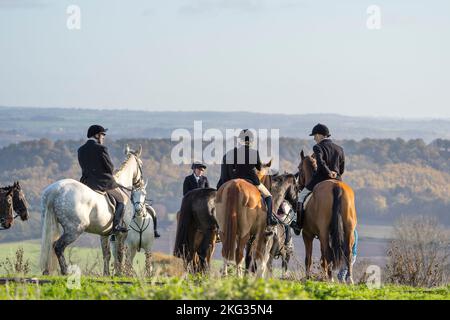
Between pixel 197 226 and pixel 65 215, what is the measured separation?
82.4 inches

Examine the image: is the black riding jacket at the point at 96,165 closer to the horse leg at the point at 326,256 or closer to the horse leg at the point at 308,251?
the horse leg at the point at 308,251

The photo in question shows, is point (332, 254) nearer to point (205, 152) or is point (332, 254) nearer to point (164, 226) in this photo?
point (164, 226)

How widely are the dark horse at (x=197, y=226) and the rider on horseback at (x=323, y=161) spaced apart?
1378 millimetres

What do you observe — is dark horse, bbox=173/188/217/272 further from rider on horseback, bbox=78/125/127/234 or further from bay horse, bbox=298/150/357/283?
bay horse, bbox=298/150/357/283

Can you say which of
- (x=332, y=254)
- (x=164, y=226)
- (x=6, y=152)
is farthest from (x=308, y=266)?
(x=6, y=152)

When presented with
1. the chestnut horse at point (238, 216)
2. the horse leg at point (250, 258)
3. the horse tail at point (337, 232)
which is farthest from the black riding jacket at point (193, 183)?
the horse tail at point (337, 232)

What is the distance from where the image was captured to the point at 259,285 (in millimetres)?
13938

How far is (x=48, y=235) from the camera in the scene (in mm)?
20406

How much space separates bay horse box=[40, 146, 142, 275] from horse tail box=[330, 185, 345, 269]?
3897mm

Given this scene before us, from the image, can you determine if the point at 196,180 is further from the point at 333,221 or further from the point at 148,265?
the point at 333,221

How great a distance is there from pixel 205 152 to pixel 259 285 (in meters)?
133

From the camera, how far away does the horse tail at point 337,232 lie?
64.6 ft

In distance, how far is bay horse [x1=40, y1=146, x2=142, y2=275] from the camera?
66.6 feet
